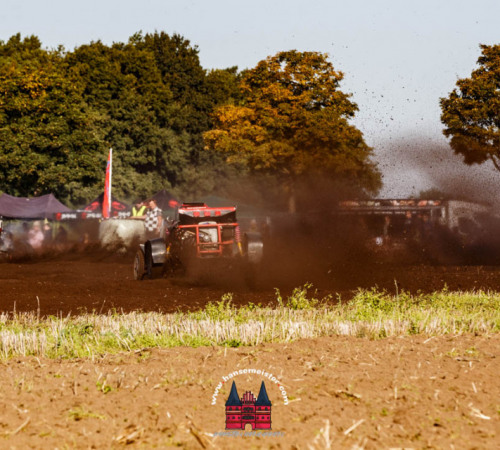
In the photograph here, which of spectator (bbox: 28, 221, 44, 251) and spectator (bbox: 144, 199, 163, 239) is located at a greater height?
spectator (bbox: 144, 199, 163, 239)

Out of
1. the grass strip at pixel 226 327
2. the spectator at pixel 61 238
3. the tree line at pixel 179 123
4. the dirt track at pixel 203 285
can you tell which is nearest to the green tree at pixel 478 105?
the tree line at pixel 179 123

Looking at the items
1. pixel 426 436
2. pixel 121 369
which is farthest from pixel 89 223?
pixel 426 436

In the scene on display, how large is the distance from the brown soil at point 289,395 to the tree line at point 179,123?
28.2m

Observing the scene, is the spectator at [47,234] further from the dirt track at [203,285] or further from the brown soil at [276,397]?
the brown soil at [276,397]

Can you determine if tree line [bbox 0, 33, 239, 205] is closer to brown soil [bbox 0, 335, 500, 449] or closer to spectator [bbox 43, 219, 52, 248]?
spectator [bbox 43, 219, 52, 248]

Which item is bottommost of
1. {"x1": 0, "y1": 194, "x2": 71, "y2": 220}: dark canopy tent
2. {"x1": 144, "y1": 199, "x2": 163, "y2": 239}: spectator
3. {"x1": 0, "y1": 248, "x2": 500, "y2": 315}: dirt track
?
{"x1": 0, "y1": 248, "x2": 500, "y2": 315}: dirt track

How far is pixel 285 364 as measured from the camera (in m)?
7.39

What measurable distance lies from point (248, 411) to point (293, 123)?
4956 cm

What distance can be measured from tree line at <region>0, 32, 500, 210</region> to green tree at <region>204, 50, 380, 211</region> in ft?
0.31

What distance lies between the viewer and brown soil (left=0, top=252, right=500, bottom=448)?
207 inches

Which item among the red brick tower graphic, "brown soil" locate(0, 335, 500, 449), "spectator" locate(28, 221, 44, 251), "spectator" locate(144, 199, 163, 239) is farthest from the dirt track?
"spectator" locate(28, 221, 44, 251)

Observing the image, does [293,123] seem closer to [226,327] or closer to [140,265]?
[140,265]

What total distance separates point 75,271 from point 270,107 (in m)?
34.3

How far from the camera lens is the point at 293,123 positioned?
54500 mm
